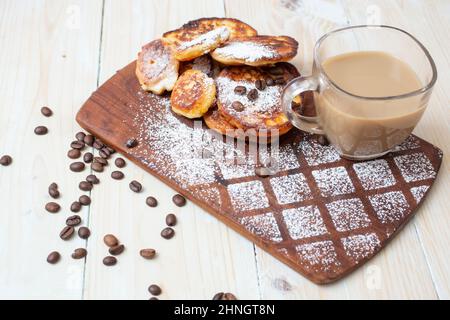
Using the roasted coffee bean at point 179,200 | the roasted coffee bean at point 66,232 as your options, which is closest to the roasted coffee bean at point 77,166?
the roasted coffee bean at point 66,232

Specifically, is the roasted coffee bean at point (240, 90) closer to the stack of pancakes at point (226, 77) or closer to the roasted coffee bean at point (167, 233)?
the stack of pancakes at point (226, 77)

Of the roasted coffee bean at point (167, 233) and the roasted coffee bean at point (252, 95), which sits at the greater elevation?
the roasted coffee bean at point (252, 95)

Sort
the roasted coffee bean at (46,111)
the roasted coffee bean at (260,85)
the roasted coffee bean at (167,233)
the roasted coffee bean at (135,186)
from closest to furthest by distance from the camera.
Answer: the roasted coffee bean at (167,233) < the roasted coffee bean at (135,186) < the roasted coffee bean at (260,85) < the roasted coffee bean at (46,111)

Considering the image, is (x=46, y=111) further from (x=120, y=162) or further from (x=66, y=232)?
(x=66, y=232)

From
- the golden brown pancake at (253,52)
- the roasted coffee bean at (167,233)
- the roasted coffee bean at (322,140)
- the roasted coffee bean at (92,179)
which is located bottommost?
the roasted coffee bean at (322,140)

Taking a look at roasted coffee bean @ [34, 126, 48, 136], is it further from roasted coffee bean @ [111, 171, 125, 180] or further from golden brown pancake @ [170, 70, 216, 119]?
golden brown pancake @ [170, 70, 216, 119]
